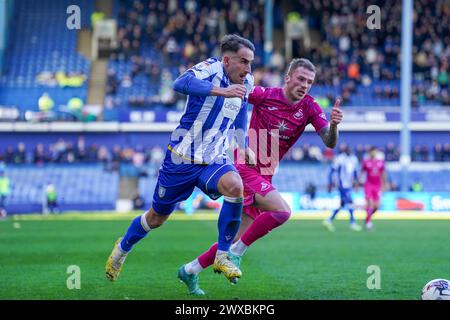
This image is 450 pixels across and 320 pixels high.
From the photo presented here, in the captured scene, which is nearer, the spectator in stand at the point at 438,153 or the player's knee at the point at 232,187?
the player's knee at the point at 232,187

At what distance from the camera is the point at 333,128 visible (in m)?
9.77

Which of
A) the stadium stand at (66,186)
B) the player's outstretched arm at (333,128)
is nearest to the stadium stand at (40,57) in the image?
the stadium stand at (66,186)

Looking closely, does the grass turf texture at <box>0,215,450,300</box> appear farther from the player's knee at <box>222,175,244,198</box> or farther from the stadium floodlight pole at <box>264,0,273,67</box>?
the stadium floodlight pole at <box>264,0,273,67</box>

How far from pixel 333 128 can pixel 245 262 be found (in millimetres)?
4758

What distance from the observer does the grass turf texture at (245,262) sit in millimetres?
9883

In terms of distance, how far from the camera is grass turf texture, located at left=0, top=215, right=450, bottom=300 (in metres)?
9.88

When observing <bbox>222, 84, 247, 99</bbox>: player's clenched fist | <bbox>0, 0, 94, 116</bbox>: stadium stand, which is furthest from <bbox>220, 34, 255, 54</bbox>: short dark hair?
<bbox>0, 0, 94, 116</bbox>: stadium stand

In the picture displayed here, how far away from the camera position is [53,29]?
43250 millimetres

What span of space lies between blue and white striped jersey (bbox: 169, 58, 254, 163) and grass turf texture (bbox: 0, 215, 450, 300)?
5.15 feet

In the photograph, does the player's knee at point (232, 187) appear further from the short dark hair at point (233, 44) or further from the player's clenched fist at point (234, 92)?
the short dark hair at point (233, 44)

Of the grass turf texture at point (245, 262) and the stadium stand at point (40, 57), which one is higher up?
the stadium stand at point (40, 57)

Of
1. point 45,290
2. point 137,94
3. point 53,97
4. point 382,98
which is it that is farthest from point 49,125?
point 45,290

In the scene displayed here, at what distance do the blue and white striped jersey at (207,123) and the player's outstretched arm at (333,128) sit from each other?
104 cm

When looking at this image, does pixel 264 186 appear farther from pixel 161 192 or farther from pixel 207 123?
pixel 161 192
